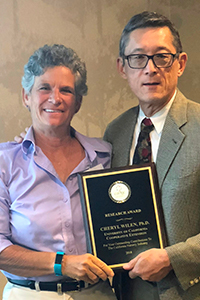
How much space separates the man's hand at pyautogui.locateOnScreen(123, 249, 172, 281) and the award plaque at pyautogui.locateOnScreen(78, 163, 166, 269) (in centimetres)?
3

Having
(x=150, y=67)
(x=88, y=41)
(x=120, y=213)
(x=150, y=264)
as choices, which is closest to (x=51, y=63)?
(x=150, y=67)

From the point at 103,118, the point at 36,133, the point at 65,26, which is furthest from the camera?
the point at 103,118

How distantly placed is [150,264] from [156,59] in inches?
34.3

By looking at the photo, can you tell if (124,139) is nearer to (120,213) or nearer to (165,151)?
(165,151)

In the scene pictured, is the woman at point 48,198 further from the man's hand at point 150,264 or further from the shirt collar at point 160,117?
the shirt collar at point 160,117

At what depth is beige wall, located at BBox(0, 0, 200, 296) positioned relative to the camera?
93.6 inches

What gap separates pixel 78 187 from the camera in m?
1.55

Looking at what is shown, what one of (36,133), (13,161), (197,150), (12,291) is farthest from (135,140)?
(12,291)

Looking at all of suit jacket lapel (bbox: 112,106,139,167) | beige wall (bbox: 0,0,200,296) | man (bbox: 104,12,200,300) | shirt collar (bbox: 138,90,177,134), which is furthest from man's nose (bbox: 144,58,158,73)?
beige wall (bbox: 0,0,200,296)

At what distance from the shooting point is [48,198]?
1511 millimetres

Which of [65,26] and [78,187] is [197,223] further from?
[65,26]

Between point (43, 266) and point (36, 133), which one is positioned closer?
point (43, 266)

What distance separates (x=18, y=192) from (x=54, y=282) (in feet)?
1.30

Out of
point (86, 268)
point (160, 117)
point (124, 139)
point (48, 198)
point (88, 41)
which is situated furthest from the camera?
point (88, 41)
